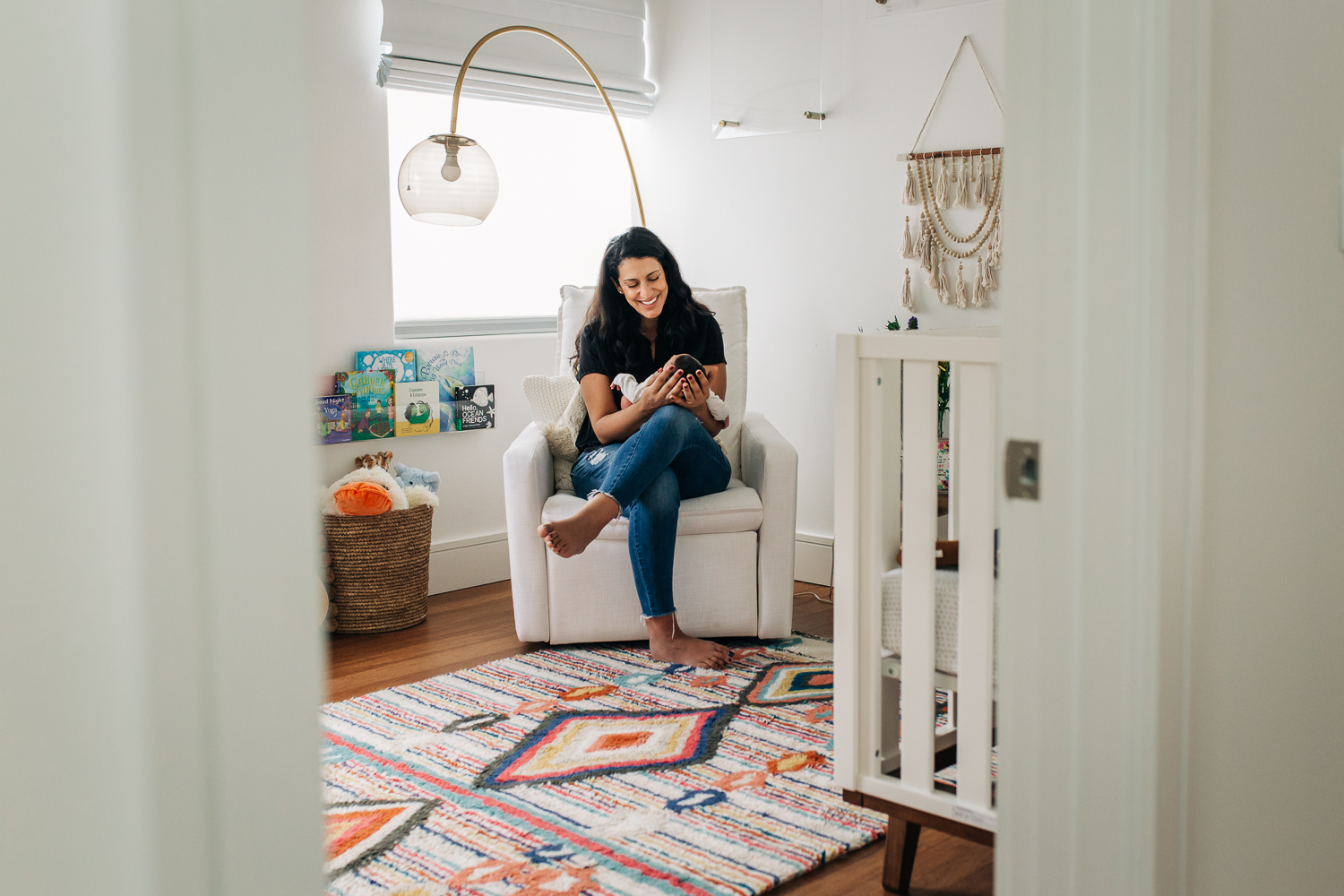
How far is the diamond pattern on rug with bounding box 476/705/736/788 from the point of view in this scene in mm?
2162

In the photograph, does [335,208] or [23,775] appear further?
[335,208]

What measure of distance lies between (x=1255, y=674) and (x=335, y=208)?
2964mm

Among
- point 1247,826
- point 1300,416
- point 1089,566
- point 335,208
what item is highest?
point 335,208

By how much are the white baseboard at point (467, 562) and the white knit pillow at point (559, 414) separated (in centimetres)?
64

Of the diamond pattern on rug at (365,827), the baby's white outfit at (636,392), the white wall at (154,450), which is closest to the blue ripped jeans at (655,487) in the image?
the baby's white outfit at (636,392)

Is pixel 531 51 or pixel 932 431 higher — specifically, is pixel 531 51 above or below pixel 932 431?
above

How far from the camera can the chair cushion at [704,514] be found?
2920mm

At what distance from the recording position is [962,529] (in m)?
1.54

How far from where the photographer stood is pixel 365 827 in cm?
193

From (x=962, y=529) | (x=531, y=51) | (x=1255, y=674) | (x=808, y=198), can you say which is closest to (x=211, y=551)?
(x=1255, y=674)

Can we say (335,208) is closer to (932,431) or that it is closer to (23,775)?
(932,431)

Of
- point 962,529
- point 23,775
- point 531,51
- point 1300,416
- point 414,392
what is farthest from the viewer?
point 531,51

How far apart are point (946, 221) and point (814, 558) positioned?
122cm

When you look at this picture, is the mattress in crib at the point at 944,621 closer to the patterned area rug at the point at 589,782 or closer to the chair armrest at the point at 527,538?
the patterned area rug at the point at 589,782
